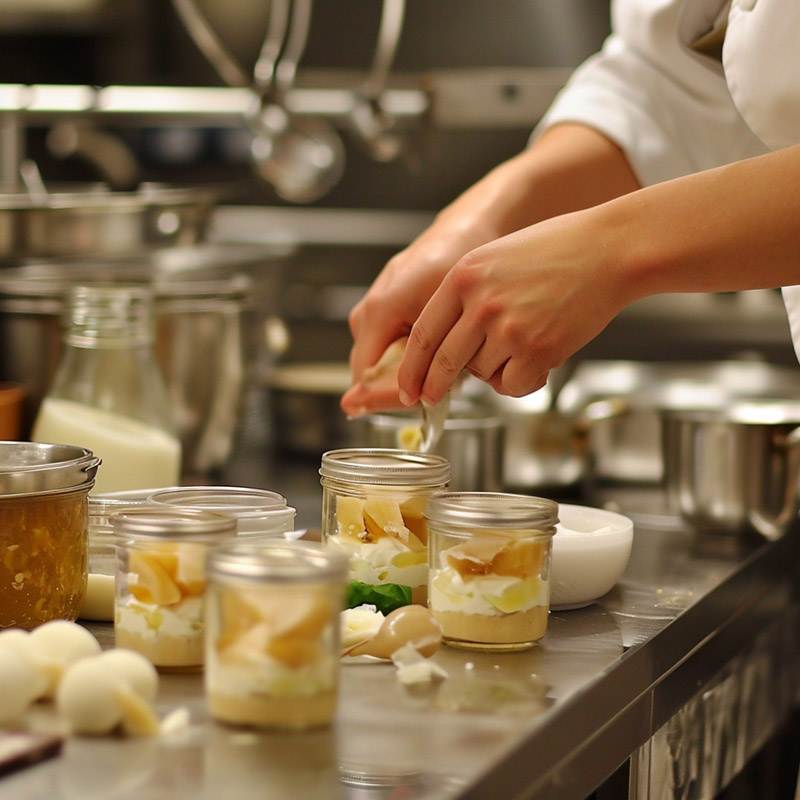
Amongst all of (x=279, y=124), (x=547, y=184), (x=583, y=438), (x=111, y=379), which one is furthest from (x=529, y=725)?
(x=279, y=124)

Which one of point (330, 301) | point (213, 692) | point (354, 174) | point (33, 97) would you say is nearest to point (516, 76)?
point (354, 174)

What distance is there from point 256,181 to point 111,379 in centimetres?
107

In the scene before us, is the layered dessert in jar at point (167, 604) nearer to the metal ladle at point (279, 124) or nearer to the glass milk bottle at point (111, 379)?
the glass milk bottle at point (111, 379)

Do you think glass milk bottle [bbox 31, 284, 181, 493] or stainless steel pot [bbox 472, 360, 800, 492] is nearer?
glass milk bottle [bbox 31, 284, 181, 493]

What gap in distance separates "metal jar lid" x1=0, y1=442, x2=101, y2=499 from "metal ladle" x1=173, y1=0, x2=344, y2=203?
37.8 inches

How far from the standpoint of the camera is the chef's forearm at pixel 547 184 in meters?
1.10

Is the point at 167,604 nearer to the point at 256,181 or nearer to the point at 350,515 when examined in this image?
the point at 350,515

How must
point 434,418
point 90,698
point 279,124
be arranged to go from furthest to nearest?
point 279,124
point 434,418
point 90,698

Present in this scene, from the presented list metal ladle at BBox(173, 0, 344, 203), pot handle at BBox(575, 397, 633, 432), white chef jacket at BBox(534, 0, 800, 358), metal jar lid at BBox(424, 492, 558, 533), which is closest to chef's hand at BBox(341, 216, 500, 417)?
metal jar lid at BBox(424, 492, 558, 533)

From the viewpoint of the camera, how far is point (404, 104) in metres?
1.92

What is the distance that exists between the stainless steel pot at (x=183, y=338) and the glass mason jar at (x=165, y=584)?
2.09 feet

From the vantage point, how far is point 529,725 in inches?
25.9

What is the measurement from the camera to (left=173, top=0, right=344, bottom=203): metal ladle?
66.6 inches

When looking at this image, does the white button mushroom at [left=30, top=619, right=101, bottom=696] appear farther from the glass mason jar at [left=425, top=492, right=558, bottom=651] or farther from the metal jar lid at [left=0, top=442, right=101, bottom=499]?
the glass mason jar at [left=425, top=492, right=558, bottom=651]
